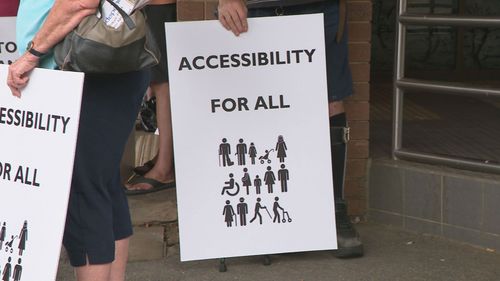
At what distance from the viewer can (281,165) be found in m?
4.76

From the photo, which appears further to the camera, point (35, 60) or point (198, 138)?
point (198, 138)

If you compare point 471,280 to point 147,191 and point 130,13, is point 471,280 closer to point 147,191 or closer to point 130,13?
point 147,191

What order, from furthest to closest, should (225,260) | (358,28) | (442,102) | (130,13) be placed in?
1. (442,102)
2. (358,28)
3. (225,260)
4. (130,13)

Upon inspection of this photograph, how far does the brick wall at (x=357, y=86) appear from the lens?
5.45 meters

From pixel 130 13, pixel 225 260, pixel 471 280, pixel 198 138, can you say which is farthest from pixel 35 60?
pixel 471 280

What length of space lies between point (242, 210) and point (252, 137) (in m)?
0.33

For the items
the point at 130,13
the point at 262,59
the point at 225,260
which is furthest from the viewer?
the point at 225,260

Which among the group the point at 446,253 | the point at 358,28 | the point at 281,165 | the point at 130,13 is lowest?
the point at 446,253

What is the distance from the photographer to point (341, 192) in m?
5.16

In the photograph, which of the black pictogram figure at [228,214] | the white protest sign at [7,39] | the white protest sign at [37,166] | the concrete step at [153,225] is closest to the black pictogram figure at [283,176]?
the black pictogram figure at [228,214]

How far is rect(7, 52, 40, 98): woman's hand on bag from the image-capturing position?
341 cm

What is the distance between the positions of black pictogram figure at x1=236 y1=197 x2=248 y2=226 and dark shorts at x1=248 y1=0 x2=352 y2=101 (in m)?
0.68

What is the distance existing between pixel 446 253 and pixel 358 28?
122cm

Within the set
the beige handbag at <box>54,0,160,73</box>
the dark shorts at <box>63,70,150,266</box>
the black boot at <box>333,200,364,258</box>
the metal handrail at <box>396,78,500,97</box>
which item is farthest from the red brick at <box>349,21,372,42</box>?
the beige handbag at <box>54,0,160,73</box>
